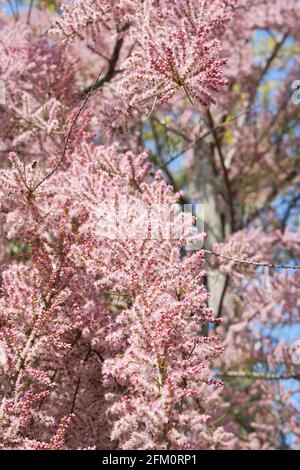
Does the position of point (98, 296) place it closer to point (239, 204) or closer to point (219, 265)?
point (219, 265)

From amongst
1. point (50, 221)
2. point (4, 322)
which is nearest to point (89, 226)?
point (50, 221)

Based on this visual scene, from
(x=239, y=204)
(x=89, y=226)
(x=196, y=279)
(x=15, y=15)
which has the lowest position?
(x=196, y=279)

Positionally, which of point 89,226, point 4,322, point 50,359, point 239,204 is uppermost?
point 239,204

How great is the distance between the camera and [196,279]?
2785mm

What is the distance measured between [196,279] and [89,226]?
0.77 metres

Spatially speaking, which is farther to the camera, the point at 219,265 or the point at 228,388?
the point at 228,388

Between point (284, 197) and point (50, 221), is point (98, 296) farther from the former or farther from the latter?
point (284, 197)

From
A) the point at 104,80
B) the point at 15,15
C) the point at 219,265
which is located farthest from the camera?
the point at 15,15

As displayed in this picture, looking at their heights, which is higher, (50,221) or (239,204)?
(239,204)

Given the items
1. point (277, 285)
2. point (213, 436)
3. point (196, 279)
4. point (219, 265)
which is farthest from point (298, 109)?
point (196, 279)

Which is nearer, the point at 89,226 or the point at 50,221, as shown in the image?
the point at 89,226

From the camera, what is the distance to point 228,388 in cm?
677

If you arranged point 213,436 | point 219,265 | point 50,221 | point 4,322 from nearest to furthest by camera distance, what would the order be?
1. point 4,322
2. point 50,221
3. point 213,436
4. point 219,265

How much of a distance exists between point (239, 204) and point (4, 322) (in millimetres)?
6727
